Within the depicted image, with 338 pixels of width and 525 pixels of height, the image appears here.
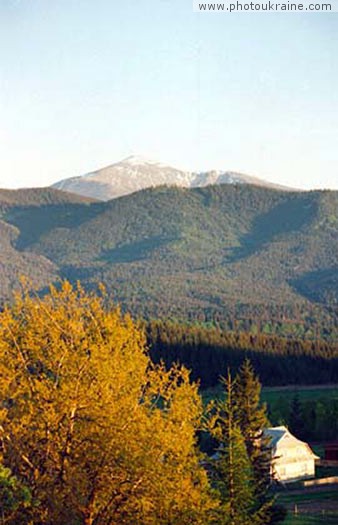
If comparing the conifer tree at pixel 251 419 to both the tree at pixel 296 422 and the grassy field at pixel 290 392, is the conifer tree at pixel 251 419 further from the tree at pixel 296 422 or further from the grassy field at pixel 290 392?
the grassy field at pixel 290 392

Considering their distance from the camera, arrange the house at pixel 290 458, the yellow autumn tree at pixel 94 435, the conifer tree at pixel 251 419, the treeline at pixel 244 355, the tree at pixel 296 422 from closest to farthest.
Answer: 1. the yellow autumn tree at pixel 94 435
2. the conifer tree at pixel 251 419
3. the house at pixel 290 458
4. the tree at pixel 296 422
5. the treeline at pixel 244 355

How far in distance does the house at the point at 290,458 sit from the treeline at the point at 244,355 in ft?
239

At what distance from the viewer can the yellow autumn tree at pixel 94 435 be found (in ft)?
92.3

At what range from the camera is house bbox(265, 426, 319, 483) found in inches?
3452

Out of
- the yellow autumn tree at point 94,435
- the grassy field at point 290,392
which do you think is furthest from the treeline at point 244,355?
the yellow autumn tree at point 94,435

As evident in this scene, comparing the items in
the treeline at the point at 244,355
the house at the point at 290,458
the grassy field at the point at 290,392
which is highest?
the treeline at the point at 244,355

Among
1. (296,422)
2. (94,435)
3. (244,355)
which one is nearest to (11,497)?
(94,435)

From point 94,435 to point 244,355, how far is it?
489ft

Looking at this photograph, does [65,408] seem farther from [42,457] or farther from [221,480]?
[221,480]

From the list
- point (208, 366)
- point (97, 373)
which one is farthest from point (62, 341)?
point (208, 366)

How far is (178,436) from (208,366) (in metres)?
146

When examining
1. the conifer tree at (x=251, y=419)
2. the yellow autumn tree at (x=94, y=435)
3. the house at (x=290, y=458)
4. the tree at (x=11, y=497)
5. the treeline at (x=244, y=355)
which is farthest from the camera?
the treeline at (x=244, y=355)

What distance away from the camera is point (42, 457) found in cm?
2891

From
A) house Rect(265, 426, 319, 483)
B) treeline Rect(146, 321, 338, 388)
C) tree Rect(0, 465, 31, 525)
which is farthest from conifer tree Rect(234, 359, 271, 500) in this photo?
treeline Rect(146, 321, 338, 388)
